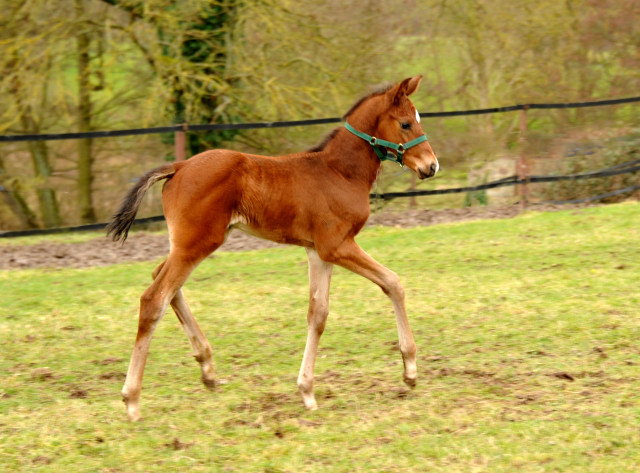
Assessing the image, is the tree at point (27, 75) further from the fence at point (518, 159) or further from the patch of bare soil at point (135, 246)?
the patch of bare soil at point (135, 246)

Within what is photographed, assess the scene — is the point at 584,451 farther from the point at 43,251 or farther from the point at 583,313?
the point at 43,251

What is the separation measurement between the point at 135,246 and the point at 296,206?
6372mm

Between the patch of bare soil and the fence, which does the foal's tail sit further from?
the fence

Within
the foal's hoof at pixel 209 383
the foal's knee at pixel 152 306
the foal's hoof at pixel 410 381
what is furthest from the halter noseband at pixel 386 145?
the foal's hoof at pixel 209 383

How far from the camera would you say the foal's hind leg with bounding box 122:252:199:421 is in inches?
167

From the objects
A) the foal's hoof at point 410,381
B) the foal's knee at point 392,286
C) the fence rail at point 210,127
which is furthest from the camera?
the fence rail at point 210,127

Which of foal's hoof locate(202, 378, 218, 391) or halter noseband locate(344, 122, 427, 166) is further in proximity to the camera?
foal's hoof locate(202, 378, 218, 391)

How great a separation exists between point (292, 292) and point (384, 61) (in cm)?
737

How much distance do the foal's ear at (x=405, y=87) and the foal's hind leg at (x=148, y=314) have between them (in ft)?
4.99

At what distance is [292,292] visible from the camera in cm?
747

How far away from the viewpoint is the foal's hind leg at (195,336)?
15.2ft

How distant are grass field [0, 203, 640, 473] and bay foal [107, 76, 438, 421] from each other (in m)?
0.32

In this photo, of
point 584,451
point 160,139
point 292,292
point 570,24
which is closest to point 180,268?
point 584,451

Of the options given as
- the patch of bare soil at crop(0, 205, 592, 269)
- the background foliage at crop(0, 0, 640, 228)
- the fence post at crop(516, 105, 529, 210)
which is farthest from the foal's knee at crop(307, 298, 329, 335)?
the fence post at crop(516, 105, 529, 210)
